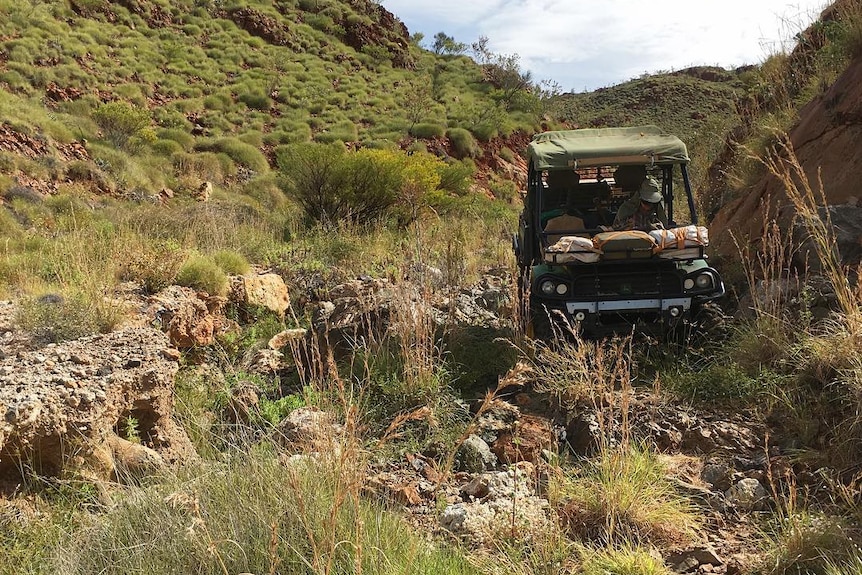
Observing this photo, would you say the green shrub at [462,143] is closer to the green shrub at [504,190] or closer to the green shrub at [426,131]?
the green shrub at [426,131]

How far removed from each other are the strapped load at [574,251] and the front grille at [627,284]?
0.71ft

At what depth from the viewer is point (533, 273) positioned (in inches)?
223

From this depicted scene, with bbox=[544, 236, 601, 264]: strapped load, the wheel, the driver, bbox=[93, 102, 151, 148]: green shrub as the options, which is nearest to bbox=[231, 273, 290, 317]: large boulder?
bbox=[544, 236, 601, 264]: strapped load

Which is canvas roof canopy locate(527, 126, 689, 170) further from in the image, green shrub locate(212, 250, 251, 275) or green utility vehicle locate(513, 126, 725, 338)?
green shrub locate(212, 250, 251, 275)

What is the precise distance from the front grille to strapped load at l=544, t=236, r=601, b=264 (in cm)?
22

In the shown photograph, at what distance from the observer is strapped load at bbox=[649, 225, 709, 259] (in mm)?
5336

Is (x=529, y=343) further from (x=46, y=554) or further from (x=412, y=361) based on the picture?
(x=46, y=554)

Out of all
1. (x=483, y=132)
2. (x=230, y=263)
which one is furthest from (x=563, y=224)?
(x=483, y=132)

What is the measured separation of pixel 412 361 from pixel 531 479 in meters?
1.67

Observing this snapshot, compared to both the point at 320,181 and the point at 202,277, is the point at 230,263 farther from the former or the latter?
the point at 320,181

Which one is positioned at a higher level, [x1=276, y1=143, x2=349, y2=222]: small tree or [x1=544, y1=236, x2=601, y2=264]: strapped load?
[x1=276, y1=143, x2=349, y2=222]: small tree

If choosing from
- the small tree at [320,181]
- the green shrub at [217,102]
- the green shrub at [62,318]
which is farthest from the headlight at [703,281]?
the green shrub at [217,102]

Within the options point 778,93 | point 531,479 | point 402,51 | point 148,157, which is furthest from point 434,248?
point 402,51

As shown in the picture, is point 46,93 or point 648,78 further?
point 648,78
